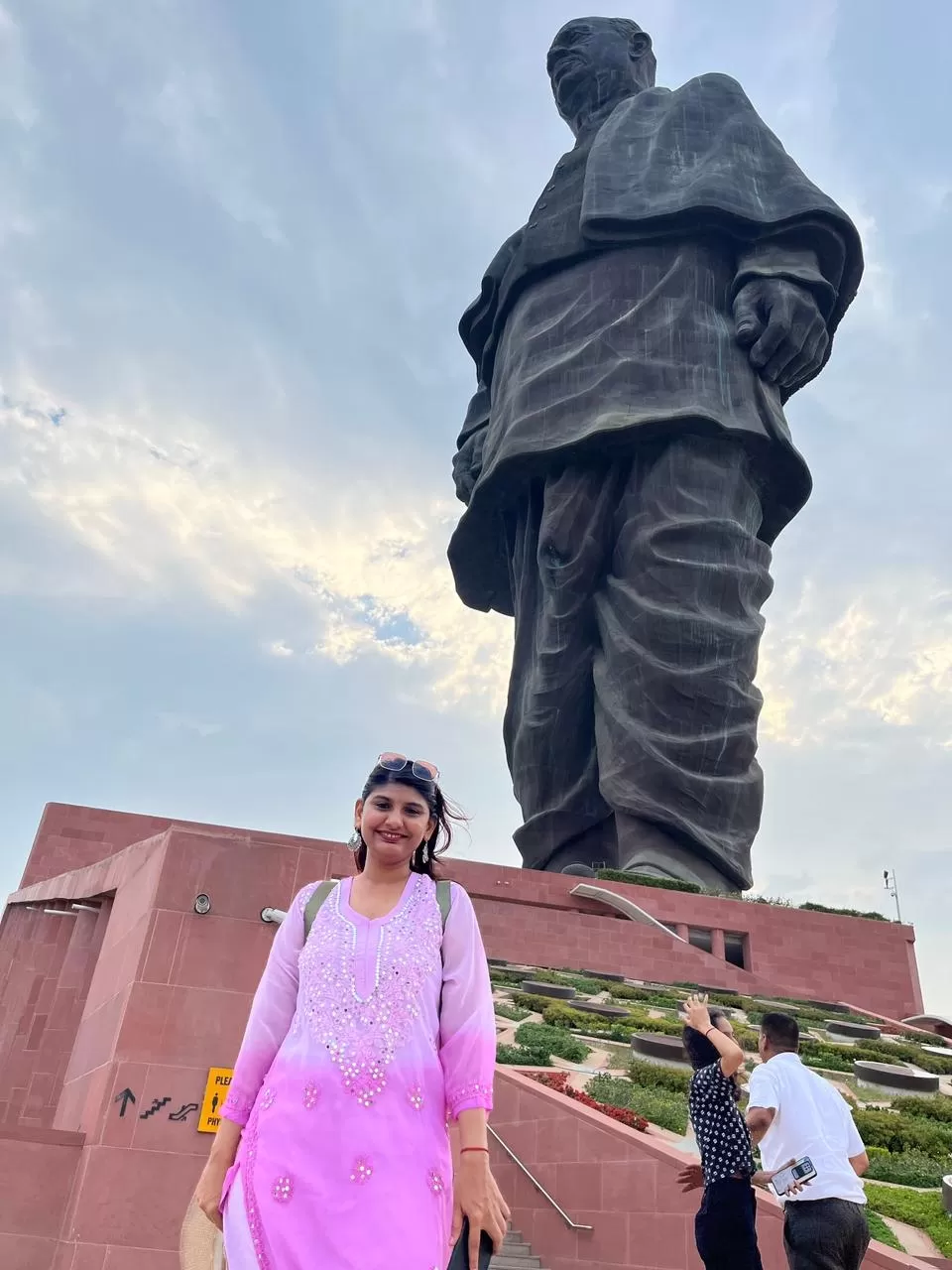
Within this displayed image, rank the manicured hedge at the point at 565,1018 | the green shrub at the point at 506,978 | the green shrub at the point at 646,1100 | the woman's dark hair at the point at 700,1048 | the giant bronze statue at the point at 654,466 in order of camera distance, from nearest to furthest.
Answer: the woman's dark hair at the point at 700,1048, the green shrub at the point at 646,1100, the manicured hedge at the point at 565,1018, the green shrub at the point at 506,978, the giant bronze statue at the point at 654,466

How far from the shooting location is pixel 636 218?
1341 centimetres

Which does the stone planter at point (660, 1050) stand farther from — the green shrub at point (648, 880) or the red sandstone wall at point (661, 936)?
the green shrub at point (648, 880)

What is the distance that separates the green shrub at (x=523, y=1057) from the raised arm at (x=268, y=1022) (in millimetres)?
4576

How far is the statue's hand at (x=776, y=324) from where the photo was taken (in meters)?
13.0

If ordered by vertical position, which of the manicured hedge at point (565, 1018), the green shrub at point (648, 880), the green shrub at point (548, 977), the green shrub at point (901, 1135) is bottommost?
the green shrub at point (901, 1135)

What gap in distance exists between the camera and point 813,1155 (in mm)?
2541

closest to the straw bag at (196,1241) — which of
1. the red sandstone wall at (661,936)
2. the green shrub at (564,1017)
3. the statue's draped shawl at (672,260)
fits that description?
the green shrub at (564,1017)

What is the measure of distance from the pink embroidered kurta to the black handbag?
0.03 metres

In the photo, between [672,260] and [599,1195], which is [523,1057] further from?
[672,260]

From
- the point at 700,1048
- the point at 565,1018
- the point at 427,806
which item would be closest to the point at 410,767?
the point at 427,806

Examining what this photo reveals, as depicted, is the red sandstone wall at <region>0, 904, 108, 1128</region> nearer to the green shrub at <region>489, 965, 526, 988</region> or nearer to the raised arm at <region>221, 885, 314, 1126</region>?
the raised arm at <region>221, 885, 314, 1126</region>

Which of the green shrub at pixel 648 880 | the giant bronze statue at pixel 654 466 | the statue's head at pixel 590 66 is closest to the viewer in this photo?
the green shrub at pixel 648 880

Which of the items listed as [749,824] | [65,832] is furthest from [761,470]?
[65,832]

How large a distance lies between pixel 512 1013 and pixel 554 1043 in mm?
1071
